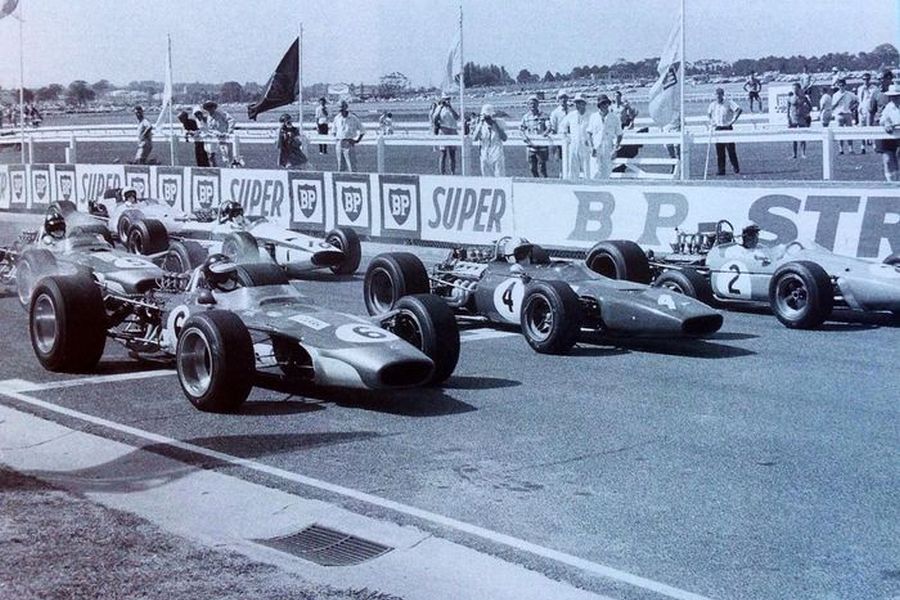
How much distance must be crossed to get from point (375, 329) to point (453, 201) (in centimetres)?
1022

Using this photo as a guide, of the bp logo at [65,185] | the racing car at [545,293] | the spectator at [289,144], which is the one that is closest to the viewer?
the racing car at [545,293]

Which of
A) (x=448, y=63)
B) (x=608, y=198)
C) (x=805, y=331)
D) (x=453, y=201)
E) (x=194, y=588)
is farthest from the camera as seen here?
(x=448, y=63)

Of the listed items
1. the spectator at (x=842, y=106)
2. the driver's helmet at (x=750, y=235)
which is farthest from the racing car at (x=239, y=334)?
the spectator at (x=842, y=106)

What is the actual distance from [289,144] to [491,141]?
20.8 feet

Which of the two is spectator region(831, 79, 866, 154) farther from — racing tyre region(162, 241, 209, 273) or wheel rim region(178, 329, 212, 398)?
wheel rim region(178, 329, 212, 398)

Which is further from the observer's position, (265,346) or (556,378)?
(556,378)

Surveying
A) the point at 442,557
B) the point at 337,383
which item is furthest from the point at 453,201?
the point at 442,557

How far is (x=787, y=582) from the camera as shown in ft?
18.8

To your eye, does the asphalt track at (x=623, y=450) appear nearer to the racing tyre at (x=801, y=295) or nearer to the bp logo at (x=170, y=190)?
the racing tyre at (x=801, y=295)

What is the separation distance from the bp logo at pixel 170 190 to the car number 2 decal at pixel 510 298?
45.3ft

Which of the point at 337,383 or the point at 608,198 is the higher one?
the point at 608,198

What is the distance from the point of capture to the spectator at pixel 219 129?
94.9ft

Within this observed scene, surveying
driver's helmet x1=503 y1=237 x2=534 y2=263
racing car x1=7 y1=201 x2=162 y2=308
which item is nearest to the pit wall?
driver's helmet x1=503 y1=237 x2=534 y2=263

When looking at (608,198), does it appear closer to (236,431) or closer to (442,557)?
(236,431)
